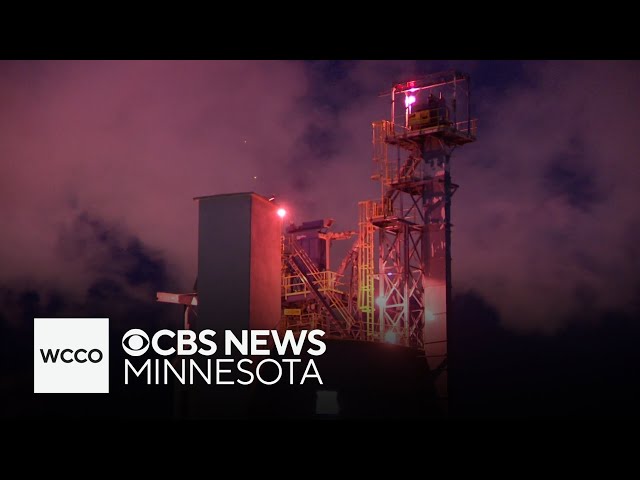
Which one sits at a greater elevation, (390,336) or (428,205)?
(428,205)

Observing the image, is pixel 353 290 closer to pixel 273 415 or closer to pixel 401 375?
pixel 401 375

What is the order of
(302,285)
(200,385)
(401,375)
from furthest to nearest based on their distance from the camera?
(302,285), (401,375), (200,385)

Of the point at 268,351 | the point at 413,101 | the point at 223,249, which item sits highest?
the point at 413,101

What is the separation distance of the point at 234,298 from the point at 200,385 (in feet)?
8.79

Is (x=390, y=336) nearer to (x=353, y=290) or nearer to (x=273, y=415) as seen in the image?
(x=353, y=290)

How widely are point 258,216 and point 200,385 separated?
17.1 ft

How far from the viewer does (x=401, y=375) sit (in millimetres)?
33438

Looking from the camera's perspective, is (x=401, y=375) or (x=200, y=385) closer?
(x=200, y=385)

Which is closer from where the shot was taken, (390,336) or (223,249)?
(223,249)

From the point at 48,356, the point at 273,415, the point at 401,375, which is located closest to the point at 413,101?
the point at 401,375

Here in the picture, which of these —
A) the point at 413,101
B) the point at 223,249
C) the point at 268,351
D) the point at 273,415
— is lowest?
the point at 273,415

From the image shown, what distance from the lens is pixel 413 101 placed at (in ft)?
117

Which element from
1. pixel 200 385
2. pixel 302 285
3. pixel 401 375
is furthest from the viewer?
pixel 302 285

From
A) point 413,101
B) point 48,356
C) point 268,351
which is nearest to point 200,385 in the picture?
point 268,351
